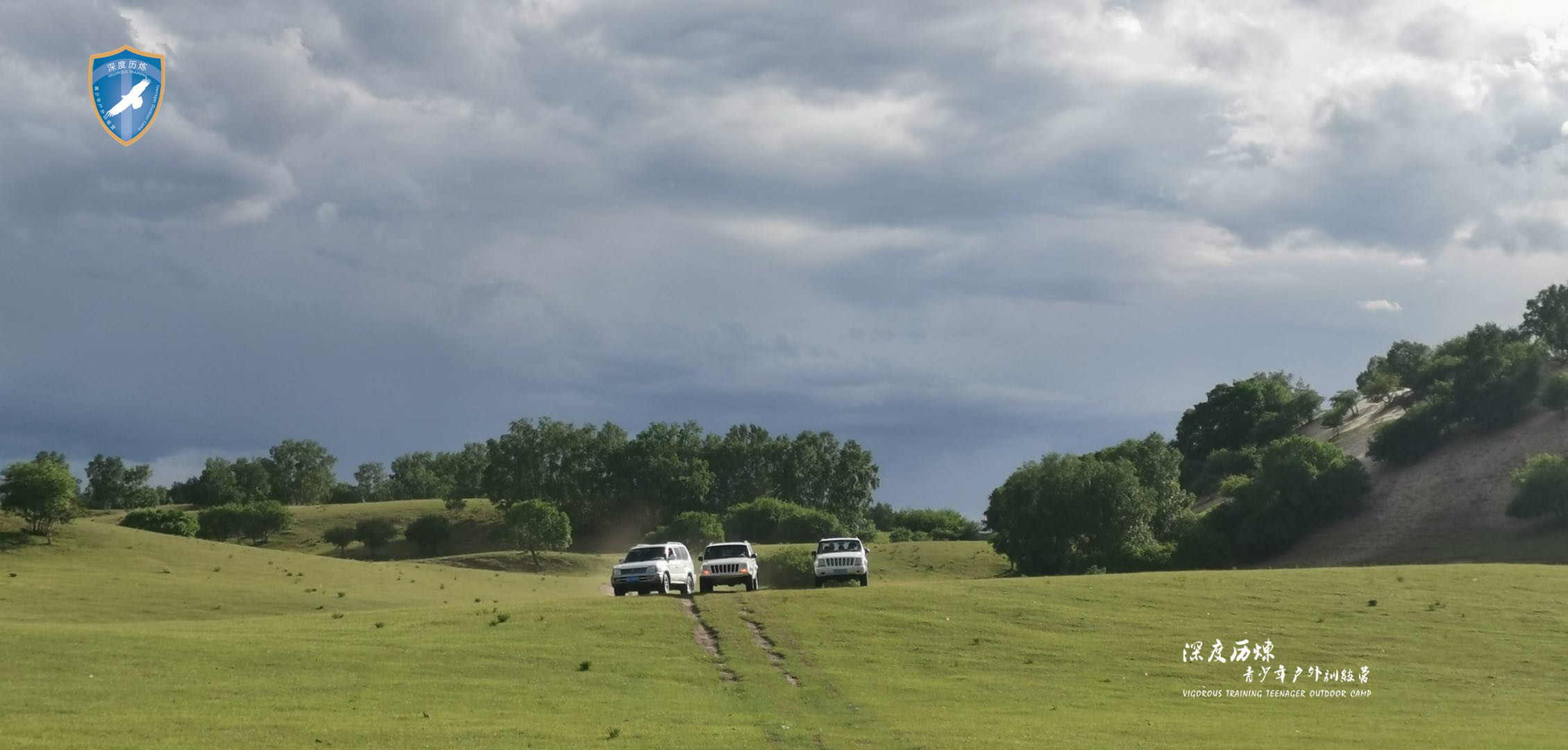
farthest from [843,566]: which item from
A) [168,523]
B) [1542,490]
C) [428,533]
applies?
[428,533]

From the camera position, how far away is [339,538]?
13712 cm

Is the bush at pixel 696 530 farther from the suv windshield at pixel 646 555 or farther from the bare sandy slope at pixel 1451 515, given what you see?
the suv windshield at pixel 646 555

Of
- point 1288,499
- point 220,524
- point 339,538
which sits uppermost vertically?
point 1288,499

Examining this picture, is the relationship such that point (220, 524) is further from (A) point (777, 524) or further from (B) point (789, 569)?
(B) point (789, 569)

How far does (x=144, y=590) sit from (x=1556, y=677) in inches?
2481

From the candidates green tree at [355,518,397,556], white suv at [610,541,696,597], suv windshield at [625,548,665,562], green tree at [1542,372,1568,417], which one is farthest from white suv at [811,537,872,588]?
green tree at [1542,372,1568,417]

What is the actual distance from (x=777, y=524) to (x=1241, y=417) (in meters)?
82.7

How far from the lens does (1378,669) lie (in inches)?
1417

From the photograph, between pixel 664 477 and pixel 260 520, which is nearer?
pixel 260 520

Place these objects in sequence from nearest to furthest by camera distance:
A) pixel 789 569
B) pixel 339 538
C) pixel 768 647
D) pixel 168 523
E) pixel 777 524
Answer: pixel 768 647 < pixel 789 569 < pixel 168 523 < pixel 777 524 < pixel 339 538

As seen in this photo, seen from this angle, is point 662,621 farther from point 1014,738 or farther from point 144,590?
point 144,590

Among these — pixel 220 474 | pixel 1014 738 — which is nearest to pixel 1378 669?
pixel 1014 738

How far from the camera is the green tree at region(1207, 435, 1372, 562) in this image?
11450cm

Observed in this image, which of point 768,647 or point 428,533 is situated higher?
point 428,533
